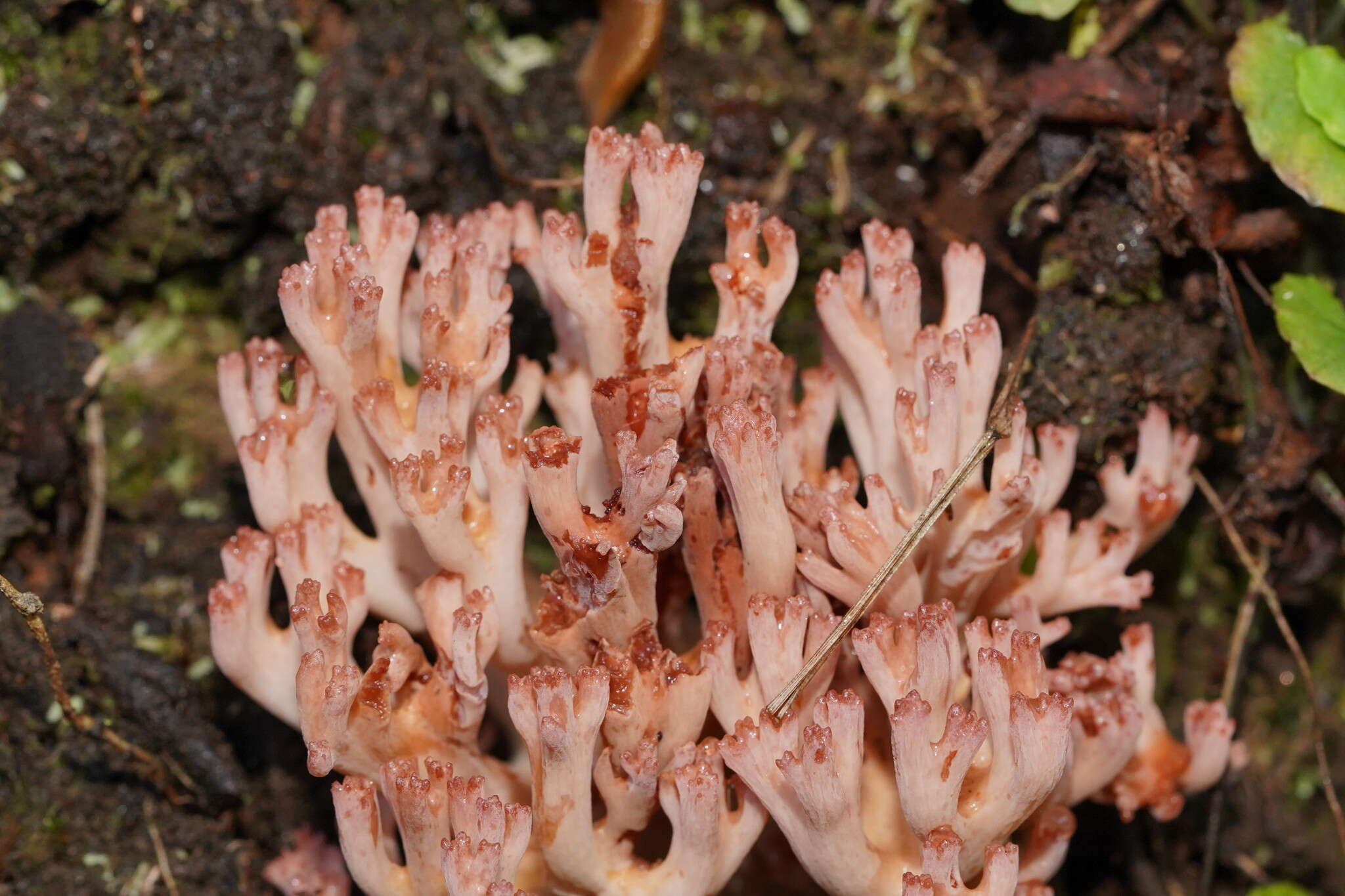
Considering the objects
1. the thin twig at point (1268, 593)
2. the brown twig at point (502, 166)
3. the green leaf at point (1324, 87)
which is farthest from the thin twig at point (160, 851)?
the green leaf at point (1324, 87)

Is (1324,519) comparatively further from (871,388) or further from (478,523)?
(478,523)

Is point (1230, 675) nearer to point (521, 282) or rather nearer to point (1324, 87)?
point (1324, 87)

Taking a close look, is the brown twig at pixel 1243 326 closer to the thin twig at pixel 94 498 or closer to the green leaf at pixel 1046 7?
the green leaf at pixel 1046 7

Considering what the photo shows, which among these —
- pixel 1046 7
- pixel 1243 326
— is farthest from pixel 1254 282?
pixel 1046 7

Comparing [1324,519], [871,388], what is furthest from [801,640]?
[1324,519]

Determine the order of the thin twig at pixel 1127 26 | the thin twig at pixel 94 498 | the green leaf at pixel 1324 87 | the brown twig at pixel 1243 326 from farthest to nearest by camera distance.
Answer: the thin twig at pixel 94 498 → the thin twig at pixel 1127 26 → the brown twig at pixel 1243 326 → the green leaf at pixel 1324 87

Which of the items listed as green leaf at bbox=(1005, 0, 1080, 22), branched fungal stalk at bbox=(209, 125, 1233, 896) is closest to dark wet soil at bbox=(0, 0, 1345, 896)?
green leaf at bbox=(1005, 0, 1080, 22)
